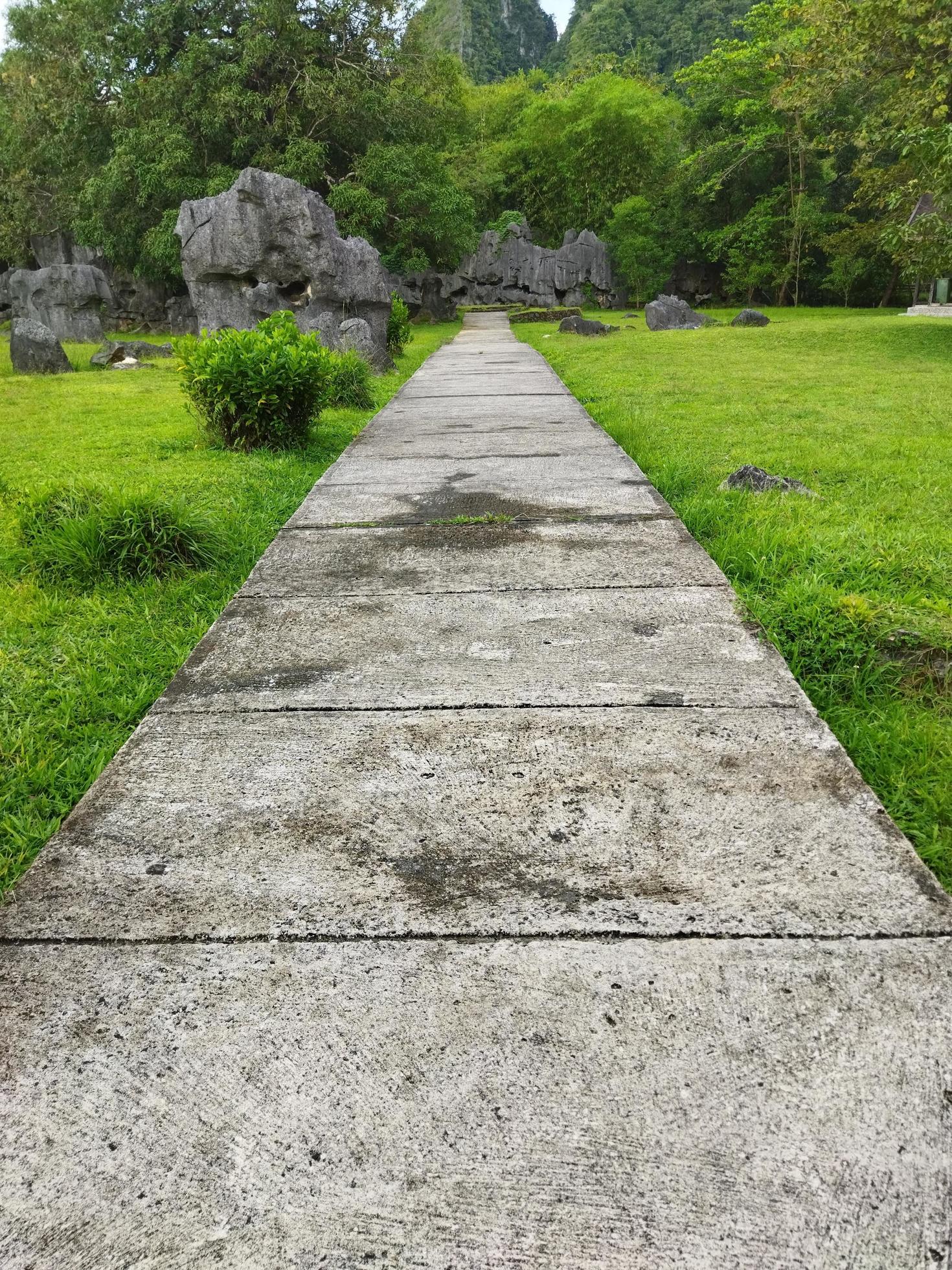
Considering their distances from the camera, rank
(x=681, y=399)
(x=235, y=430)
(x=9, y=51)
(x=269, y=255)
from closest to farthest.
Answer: (x=235, y=430), (x=681, y=399), (x=269, y=255), (x=9, y=51)

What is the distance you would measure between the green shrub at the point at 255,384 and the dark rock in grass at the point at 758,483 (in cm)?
297

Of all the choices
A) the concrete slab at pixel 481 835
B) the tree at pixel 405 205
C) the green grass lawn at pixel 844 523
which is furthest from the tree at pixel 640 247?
the concrete slab at pixel 481 835

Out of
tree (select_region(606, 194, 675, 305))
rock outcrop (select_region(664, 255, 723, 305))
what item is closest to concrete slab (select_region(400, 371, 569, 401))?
tree (select_region(606, 194, 675, 305))

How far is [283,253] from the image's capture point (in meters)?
12.3

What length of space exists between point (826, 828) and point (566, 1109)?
0.84m

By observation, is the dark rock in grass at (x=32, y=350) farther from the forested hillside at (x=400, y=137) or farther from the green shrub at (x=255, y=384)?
the forested hillside at (x=400, y=137)

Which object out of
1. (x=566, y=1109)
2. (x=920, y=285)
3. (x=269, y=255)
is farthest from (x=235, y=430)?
(x=920, y=285)

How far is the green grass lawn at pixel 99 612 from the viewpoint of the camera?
2096mm

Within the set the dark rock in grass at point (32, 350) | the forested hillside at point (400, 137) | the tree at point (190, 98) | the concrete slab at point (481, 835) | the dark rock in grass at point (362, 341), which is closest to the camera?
the concrete slab at point (481, 835)

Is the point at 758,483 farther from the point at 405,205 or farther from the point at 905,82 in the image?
the point at 405,205

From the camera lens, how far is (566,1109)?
111 centimetres

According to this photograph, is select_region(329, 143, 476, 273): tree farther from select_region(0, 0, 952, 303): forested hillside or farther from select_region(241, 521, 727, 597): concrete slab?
select_region(241, 521, 727, 597): concrete slab

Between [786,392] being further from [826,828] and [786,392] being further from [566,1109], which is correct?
[566,1109]

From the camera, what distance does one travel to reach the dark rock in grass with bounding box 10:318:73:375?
38.3 feet
